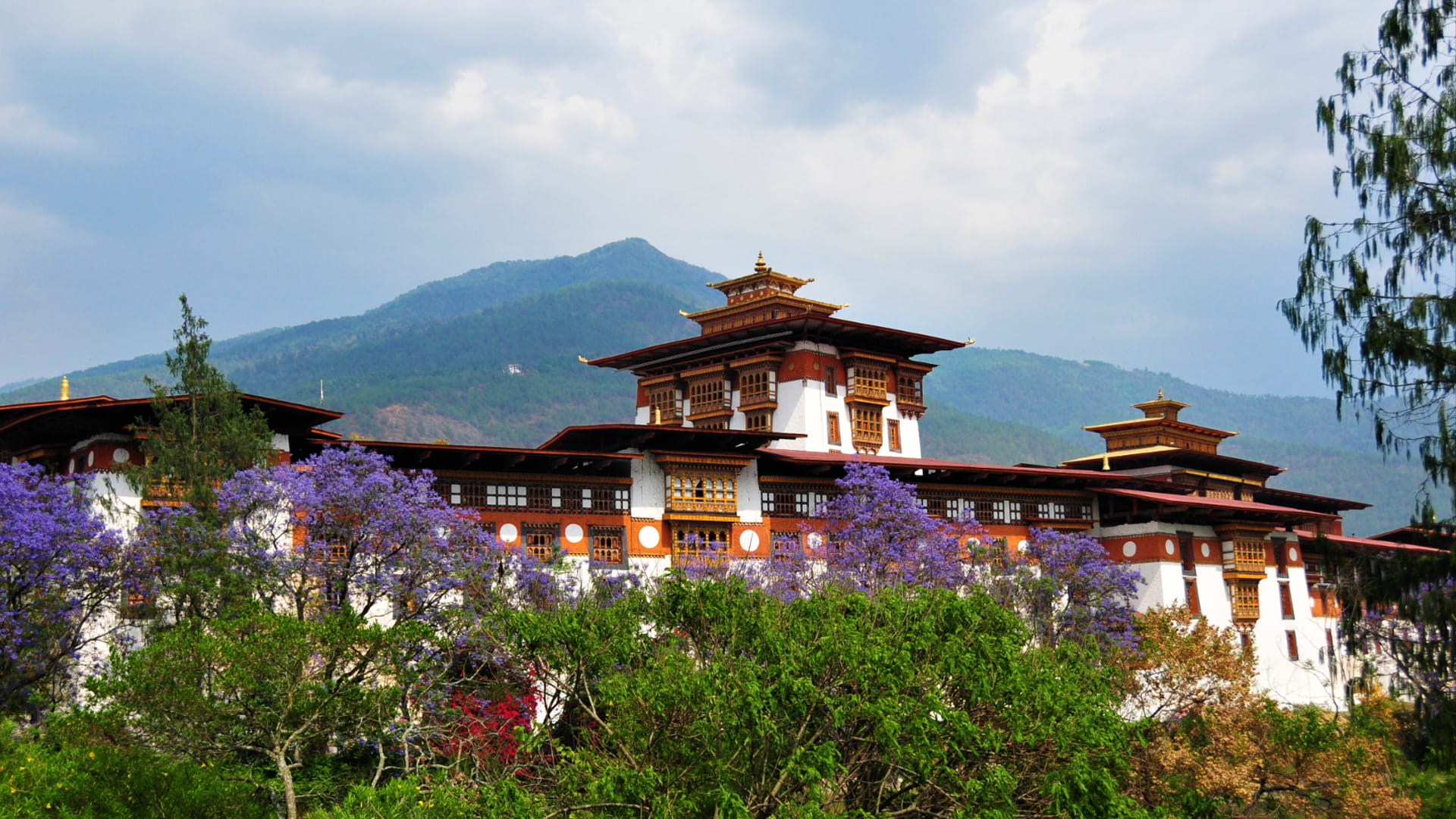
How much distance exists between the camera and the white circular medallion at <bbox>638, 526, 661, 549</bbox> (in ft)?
135

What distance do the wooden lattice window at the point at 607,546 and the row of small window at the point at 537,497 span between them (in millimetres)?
632

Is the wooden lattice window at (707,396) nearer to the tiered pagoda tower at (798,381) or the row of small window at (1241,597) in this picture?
the tiered pagoda tower at (798,381)

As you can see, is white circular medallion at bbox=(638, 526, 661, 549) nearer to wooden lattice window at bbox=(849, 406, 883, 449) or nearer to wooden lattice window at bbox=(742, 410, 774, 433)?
wooden lattice window at bbox=(742, 410, 774, 433)

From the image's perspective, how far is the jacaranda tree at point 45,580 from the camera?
28625mm

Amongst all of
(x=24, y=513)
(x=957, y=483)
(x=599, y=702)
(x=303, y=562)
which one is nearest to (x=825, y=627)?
(x=599, y=702)

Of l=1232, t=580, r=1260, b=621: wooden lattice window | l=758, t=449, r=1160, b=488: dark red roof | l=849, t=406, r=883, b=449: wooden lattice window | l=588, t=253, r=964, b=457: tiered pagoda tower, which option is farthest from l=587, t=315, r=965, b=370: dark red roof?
l=1232, t=580, r=1260, b=621: wooden lattice window

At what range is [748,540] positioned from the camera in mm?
43281

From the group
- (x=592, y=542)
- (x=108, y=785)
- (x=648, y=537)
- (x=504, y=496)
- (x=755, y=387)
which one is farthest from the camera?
(x=755, y=387)

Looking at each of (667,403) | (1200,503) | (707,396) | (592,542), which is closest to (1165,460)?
(1200,503)

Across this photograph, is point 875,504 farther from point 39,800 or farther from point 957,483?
point 39,800

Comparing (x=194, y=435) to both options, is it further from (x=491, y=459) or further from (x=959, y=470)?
(x=959, y=470)

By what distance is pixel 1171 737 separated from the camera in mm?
32125

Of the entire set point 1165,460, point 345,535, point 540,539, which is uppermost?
point 1165,460

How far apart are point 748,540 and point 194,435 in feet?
Answer: 59.2
